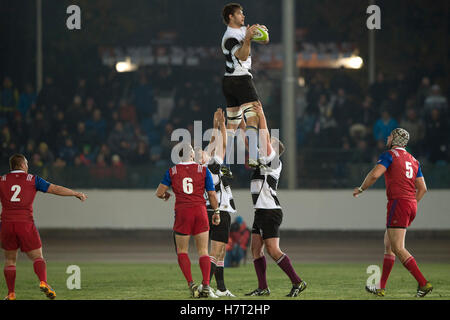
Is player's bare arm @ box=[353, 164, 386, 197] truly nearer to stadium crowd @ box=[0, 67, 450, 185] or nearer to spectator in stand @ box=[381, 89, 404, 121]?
stadium crowd @ box=[0, 67, 450, 185]

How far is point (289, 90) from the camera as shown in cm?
2331

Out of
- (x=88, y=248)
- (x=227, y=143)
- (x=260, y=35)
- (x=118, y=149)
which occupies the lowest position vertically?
(x=88, y=248)

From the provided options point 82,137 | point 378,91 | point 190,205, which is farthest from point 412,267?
point 82,137

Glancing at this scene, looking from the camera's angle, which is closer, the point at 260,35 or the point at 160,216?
the point at 260,35

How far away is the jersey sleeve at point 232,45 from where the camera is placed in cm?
1205

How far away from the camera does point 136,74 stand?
2744 cm

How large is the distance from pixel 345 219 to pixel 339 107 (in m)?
3.49

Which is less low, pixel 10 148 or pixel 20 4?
pixel 20 4

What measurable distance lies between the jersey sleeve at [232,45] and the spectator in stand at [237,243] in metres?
6.88

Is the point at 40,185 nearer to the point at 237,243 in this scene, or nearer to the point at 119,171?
the point at 237,243

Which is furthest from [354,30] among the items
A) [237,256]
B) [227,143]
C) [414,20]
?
[227,143]

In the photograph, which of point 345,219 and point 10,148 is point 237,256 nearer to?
point 345,219

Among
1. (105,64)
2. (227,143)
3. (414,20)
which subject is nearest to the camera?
(227,143)

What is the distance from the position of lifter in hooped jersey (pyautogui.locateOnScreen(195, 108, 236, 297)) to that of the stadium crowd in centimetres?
1130
